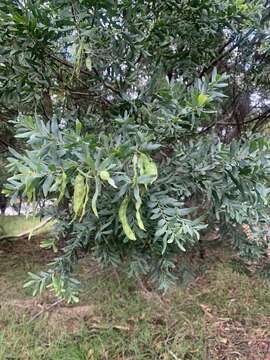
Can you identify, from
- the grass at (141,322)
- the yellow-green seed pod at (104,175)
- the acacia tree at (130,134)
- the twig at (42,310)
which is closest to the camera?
the yellow-green seed pod at (104,175)

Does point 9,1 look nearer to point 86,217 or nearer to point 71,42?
point 71,42

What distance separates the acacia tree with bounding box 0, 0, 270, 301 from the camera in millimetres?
853

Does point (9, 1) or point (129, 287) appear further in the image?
point (129, 287)

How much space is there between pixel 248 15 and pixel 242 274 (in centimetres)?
162

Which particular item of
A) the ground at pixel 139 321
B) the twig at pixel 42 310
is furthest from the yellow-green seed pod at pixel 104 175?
the twig at pixel 42 310

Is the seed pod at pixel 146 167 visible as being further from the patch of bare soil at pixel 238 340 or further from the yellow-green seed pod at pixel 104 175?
the patch of bare soil at pixel 238 340

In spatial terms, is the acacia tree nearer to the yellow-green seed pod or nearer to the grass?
the yellow-green seed pod

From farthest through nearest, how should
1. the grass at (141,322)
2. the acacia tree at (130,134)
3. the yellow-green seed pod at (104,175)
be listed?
the grass at (141,322) → the acacia tree at (130,134) → the yellow-green seed pod at (104,175)

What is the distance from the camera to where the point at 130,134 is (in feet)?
3.44

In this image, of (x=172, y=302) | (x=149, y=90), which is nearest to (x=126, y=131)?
(x=149, y=90)

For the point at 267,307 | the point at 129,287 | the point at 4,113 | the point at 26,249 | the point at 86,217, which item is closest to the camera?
the point at 86,217

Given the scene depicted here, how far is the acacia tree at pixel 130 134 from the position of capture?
85cm

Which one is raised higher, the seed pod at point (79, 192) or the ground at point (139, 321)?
the seed pod at point (79, 192)

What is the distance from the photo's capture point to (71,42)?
1.03 m
